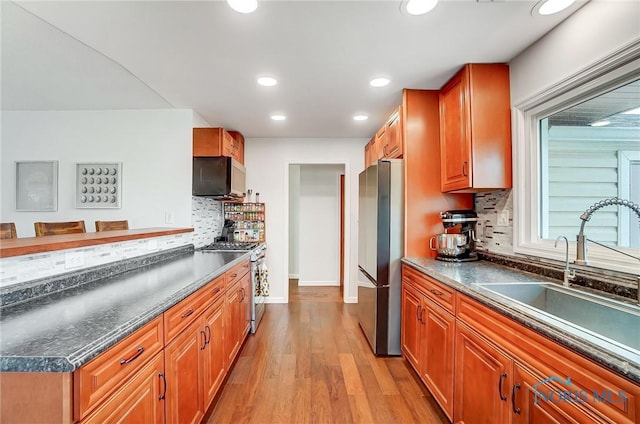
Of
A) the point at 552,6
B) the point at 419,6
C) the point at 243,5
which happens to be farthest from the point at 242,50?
the point at 552,6

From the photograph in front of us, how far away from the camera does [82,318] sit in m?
1.02

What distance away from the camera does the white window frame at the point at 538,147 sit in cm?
135

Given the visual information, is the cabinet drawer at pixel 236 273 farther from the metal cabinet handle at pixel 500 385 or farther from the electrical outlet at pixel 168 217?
the metal cabinet handle at pixel 500 385

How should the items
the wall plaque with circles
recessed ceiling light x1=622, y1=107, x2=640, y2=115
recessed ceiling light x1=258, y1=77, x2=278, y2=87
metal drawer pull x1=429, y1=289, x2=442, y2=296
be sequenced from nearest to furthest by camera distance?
recessed ceiling light x1=622, y1=107, x2=640, y2=115
metal drawer pull x1=429, y1=289, x2=442, y2=296
recessed ceiling light x1=258, y1=77, x2=278, y2=87
the wall plaque with circles

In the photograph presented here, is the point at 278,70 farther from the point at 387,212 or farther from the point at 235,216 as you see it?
the point at 235,216

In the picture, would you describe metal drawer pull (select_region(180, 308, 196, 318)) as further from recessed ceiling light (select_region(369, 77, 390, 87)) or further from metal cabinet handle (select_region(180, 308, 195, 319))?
recessed ceiling light (select_region(369, 77, 390, 87))

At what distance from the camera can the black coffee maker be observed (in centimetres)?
383

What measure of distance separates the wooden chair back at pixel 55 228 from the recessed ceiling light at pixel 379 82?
2716mm

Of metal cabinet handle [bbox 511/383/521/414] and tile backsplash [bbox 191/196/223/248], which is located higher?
tile backsplash [bbox 191/196/223/248]

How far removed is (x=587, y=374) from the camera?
0.84 metres

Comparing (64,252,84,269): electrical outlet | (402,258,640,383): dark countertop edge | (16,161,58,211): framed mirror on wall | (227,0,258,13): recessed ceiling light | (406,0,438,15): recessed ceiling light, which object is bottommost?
(402,258,640,383): dark countertop edge

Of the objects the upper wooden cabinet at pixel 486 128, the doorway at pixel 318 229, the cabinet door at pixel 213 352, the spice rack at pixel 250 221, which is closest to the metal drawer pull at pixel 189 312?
the cabinet door at pixel 213 352

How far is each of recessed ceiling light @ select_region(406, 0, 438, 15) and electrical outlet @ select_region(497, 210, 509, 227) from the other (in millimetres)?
1475

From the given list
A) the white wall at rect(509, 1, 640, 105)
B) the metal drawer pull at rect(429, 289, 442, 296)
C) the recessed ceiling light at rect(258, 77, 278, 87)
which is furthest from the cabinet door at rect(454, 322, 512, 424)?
the recessed ceiling light at rect(258, 77, 278, 87)
